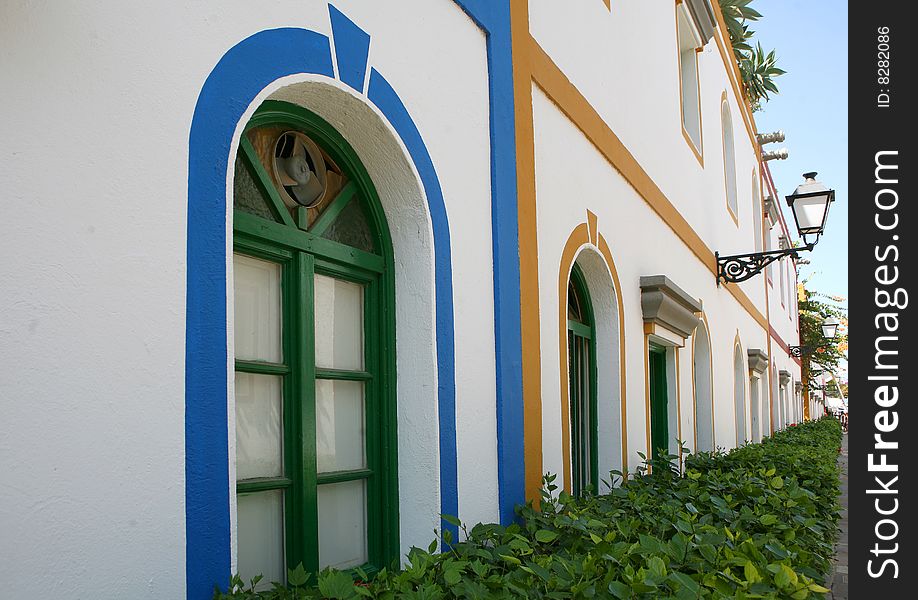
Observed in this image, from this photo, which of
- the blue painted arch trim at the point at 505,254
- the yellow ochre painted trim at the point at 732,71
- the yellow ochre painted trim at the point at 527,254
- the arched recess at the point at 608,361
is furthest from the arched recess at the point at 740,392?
the blue painted arch trim at the point at 505,254

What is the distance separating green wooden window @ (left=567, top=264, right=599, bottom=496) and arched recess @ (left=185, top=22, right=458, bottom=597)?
246 cm

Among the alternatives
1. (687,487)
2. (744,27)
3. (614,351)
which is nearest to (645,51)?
(614,351)

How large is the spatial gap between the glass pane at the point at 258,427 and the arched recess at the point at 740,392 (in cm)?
1122

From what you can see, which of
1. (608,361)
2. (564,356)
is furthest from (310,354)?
(608,361)

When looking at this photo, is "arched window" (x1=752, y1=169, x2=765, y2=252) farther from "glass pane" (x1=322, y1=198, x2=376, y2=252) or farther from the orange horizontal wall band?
"glass pane" (x1=322, y1=198, x2=376, y2=252)

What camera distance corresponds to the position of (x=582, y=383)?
5.94m

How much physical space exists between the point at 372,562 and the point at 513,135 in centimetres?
213

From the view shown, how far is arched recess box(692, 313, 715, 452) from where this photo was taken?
9961 millimetres

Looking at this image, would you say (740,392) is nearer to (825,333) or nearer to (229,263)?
(229,263)

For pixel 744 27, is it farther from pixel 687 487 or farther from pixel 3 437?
pixel 3 437

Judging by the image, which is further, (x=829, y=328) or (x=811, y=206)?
(x=829, y=328)

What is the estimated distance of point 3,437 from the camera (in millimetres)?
1664

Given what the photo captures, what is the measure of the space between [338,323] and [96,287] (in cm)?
135

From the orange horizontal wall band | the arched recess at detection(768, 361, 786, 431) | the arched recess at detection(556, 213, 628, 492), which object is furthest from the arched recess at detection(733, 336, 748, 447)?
the arched recess at detection(556, 213, 628, 492)
